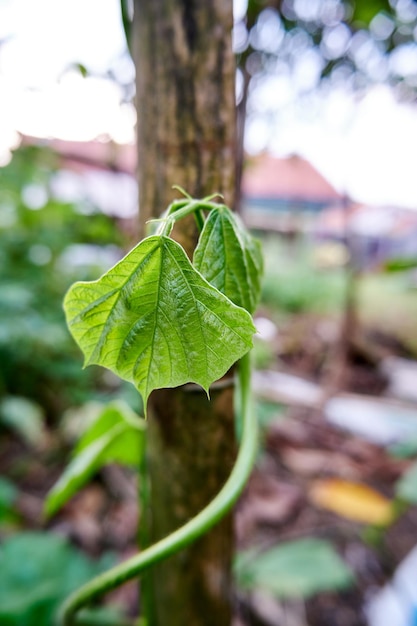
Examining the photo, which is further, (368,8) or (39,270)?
(39,270)

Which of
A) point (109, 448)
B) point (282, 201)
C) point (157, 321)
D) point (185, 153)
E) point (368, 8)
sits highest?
point (282, 201)

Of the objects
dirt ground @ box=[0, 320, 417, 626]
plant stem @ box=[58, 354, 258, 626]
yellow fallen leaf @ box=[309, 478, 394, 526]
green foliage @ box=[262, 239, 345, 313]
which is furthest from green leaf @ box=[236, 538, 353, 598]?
green foliage @ box=[262, 239, 345, 313]

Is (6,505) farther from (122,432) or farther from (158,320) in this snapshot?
(158,320)

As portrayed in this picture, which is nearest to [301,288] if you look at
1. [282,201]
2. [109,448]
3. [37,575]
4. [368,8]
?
[368,8]

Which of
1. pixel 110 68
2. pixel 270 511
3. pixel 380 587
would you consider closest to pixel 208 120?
pixel 380 587

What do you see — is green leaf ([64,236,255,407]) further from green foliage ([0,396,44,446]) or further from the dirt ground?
green foliage ([0,396,44,446])

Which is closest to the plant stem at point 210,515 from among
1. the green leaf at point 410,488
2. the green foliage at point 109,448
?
the green foliage at point 109,448
